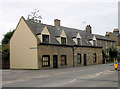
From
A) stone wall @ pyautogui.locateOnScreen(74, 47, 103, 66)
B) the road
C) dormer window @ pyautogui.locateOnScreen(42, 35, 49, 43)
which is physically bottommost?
the road

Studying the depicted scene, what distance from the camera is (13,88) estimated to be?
36.1 ft

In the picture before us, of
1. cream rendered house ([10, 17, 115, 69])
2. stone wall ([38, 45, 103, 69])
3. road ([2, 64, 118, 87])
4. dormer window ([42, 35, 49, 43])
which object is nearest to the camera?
road ([2, 64, 118, 87])

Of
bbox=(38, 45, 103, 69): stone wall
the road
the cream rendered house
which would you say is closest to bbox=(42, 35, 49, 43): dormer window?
the cream rendered house

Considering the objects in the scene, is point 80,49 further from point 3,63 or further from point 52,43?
point 3,63

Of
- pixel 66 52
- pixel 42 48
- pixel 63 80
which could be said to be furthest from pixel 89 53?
pixel 63 80

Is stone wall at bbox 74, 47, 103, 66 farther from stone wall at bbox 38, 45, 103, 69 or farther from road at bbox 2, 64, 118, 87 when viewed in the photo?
road at bbox 2, 64, 118, 87

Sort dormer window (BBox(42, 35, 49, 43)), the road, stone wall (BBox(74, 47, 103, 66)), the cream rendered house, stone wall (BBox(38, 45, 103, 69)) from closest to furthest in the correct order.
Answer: the road
the cream rendered house
stone wall (BBox(38, 45, 103, 69))
dormer window (BBox(42, 35, 49, 43))
stone wall (BBox(74, 47, 103, 66))

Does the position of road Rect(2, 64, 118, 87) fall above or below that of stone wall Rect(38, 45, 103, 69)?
below

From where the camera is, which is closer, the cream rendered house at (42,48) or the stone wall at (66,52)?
the cream rendered house at (42,48)

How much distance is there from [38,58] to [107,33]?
38628 mm

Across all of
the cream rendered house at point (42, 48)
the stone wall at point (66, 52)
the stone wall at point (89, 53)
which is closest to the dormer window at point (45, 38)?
the cream rendered house at point (42, 48)

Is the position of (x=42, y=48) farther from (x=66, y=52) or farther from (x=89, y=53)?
(x=89, y=53)

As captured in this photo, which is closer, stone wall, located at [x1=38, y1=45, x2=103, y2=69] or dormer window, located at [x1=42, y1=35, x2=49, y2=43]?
stone wall, located at [x1=38, y1=45, x2=103, y2=69]

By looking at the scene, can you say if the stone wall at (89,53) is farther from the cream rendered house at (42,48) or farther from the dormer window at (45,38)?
the dormer window at (45,38)
